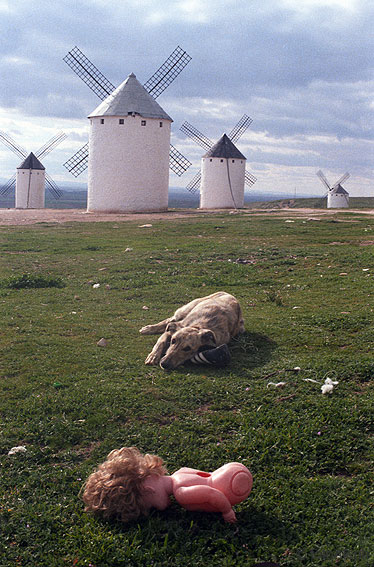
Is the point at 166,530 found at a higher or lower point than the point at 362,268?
lower

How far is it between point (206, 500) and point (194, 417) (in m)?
1.68

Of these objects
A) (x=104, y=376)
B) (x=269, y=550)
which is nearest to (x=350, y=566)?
(x=269, y=550)

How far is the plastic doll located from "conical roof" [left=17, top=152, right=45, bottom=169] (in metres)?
54.4

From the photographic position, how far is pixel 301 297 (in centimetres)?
1112

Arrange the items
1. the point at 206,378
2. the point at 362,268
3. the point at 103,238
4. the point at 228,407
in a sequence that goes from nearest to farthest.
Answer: the point at 228,407, the point at 206,378, the point at 362,268, the point at 103,238

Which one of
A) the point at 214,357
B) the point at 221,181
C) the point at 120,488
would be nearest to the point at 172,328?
the point at 214,357

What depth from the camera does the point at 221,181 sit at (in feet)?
150

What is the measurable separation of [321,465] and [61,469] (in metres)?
Answer: 2.22

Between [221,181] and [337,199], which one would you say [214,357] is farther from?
[337,199]

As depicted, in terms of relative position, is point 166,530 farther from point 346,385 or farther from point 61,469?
point 346,385

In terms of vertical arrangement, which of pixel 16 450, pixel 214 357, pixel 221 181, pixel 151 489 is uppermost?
pixel 221 181

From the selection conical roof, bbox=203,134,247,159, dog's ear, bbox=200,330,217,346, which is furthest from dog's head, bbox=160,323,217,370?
conical roof, bbox=203,134,247,159

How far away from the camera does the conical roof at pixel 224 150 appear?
150ft

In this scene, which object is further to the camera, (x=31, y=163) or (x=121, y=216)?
(x=31, y=163)
